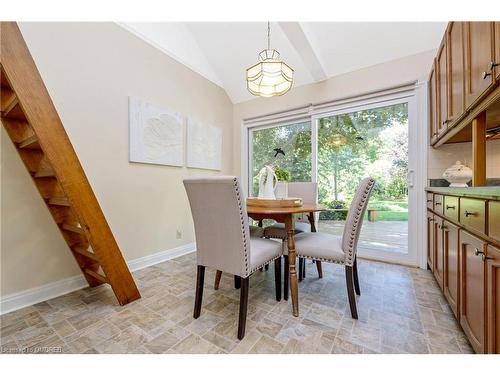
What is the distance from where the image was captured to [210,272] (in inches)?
92.5

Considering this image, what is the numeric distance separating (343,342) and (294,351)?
0.30 metres

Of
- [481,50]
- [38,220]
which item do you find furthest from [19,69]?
[481,50]

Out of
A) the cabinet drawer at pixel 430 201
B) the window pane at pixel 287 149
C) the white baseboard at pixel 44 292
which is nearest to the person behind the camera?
the white baseboard at pixel 44 292

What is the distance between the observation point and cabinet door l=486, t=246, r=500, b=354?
2.86 feet

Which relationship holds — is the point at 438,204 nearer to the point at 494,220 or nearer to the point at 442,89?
the point at 442,89

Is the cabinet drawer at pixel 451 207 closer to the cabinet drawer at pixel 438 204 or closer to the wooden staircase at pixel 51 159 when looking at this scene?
the cabinet drawer at pixel 438 204

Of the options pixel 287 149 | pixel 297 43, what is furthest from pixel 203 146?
pixel 297 43

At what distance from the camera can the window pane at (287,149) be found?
333 centimetres

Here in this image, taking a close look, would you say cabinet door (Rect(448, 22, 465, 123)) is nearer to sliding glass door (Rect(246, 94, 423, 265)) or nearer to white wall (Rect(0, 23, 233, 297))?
sliding glass door (Rect(246, 94, 423, 265))

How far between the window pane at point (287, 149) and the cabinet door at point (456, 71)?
174cm

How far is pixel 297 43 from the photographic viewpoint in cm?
231

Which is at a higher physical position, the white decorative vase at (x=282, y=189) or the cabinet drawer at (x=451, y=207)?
the white decorative vase at (x=282, y=189)

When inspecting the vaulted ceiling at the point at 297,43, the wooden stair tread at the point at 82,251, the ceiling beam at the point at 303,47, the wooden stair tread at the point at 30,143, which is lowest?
the wooden stair tread at the point at 82,251

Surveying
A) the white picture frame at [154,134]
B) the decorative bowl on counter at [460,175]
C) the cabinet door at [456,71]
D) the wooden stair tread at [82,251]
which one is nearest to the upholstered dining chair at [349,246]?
the cabinet door at [456,71]
